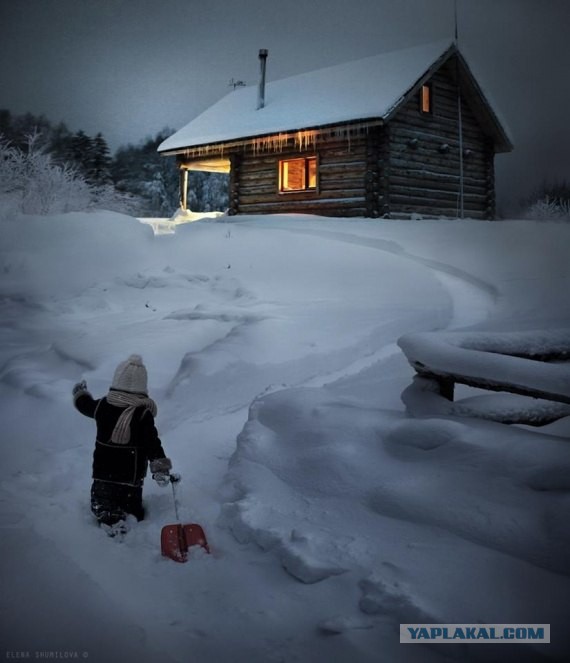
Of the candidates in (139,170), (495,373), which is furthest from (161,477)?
(139,170)

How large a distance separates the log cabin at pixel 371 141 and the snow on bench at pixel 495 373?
12.4m

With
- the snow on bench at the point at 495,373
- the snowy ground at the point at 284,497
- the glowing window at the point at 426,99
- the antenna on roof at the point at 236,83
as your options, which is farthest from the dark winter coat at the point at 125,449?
the antenna on roof at the point at 236,83

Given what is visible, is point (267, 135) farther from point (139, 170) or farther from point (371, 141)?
point (139, 170)

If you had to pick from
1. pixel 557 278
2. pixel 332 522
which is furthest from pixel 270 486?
pixel 557 278

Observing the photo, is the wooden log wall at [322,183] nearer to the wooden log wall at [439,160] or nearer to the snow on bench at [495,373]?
the wooden log wall at [439,160]

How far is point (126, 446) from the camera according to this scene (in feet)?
11.9

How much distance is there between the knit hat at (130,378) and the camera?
3.65 metres

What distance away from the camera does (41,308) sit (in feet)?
28.3

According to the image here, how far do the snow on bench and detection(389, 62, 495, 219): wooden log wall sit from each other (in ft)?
41.1

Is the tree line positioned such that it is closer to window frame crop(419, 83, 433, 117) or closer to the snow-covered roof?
the snow-covered roof

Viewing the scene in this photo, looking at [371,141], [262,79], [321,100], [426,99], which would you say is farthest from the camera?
[262,79]

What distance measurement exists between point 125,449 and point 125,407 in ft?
0.99

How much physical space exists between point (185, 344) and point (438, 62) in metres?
14.0

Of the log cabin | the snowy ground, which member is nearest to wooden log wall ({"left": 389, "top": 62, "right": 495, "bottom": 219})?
the log cabin
